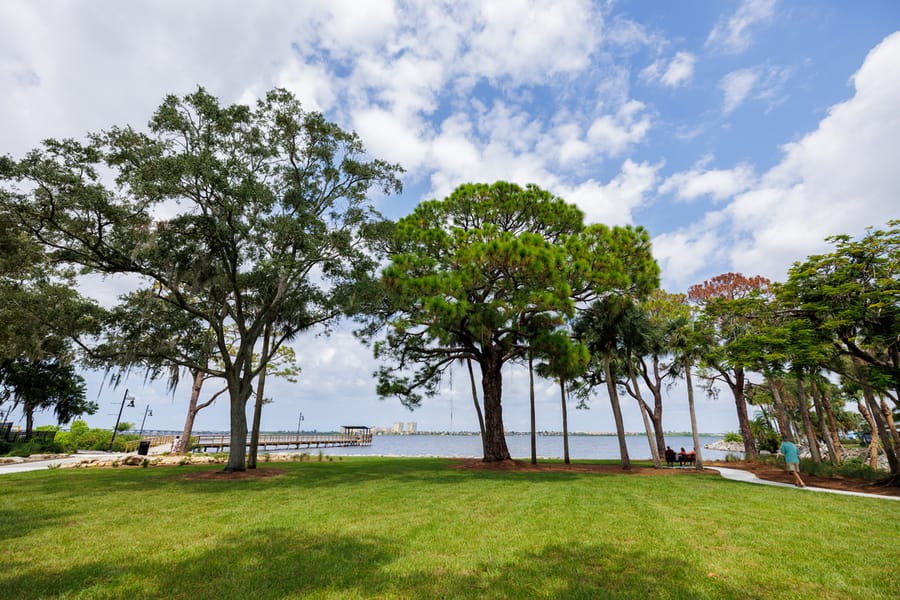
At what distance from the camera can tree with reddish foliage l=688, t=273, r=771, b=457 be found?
1545 centimetres

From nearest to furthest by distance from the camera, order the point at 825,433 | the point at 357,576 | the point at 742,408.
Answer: the point at 357,576 → the point at 825,433 → the point at 742,408

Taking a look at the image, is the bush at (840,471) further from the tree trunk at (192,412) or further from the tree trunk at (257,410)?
the tree trunk at (192,412)

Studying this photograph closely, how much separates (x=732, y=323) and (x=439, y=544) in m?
18.5

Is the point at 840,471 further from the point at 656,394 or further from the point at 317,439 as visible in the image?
the point at 317,439

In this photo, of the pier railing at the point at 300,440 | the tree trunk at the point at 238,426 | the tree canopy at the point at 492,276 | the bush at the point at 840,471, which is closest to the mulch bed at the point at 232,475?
the tree trunk at the point at 238,426

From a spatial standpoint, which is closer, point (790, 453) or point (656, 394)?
point (790, 453)

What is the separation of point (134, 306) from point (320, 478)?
9.78m

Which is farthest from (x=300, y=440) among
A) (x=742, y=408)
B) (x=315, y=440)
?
(x=742, y=408)

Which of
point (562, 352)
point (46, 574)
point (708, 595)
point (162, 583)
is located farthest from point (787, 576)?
point (562, 352)

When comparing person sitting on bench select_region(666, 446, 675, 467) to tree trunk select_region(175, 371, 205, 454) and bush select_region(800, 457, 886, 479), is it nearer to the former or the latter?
bush select_region(800, 457, 886, 479)

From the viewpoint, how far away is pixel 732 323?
1831 centimetres

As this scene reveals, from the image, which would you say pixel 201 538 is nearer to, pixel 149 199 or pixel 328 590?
pixel 328 590

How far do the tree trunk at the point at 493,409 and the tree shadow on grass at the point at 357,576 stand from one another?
12.5m

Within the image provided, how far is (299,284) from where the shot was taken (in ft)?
51.9
